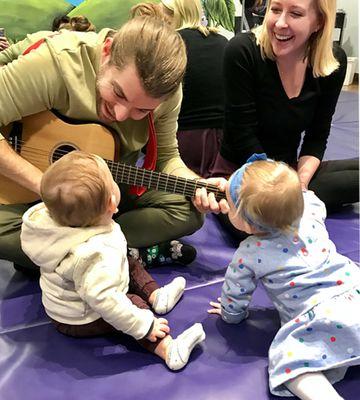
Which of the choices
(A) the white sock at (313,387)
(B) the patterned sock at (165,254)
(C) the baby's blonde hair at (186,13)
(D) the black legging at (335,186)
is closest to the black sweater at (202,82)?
(C) the baby's blonde hair at (186,13)

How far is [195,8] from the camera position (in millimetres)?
1800

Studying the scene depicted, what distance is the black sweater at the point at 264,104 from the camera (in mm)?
1518

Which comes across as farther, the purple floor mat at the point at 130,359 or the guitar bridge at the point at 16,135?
the guitar bridge at the point at 16,135

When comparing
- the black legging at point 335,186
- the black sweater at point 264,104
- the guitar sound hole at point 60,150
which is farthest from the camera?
the black legging at point 335,186

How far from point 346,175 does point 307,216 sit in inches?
31.1

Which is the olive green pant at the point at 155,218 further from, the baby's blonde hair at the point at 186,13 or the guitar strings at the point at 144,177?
the baby's blonde hair at the point at 186,13

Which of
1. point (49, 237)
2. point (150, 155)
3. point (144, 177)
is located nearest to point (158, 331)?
point (49, 237)

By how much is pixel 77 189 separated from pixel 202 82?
3.51 feet

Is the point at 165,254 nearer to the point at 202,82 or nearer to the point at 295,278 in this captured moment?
the point at 295,278

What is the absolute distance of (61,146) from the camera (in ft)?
4.14

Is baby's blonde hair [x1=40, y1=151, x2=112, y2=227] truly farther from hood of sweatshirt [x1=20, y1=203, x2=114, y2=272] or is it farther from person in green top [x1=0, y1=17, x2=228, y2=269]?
person in green top [x1=0, y1=17, x2=228, y2=269]

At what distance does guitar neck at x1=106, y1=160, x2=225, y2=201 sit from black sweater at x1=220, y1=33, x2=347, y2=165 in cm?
35

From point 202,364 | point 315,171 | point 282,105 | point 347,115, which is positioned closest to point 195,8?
point 282,105

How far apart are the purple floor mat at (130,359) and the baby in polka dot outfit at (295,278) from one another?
9cm
